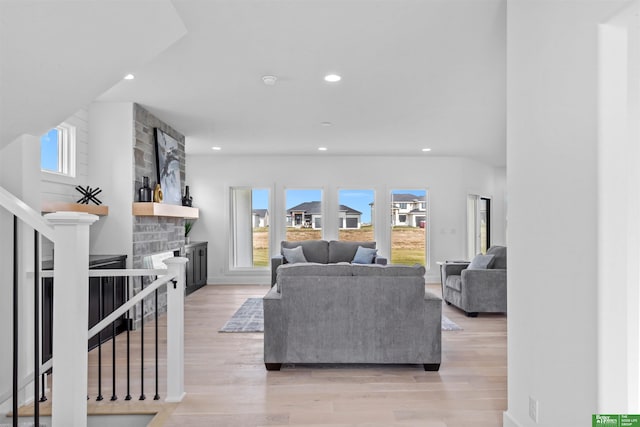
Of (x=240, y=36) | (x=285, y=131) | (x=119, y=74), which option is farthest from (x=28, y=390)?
(x=285, y=131)

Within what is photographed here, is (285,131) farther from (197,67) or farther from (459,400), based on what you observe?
(459,400)

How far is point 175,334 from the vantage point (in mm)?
2867

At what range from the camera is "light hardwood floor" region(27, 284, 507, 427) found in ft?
8.73

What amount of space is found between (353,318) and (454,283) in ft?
9.62

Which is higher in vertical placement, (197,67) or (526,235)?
(197,67)

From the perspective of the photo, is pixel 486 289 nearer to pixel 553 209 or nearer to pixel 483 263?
pixel 483 263

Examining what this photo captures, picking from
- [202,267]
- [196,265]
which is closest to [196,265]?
[196,265]

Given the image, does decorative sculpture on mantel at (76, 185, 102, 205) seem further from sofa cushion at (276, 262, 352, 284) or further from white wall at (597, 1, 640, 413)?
white wall at (597, 1, 640, 413)

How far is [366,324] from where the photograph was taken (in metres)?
3.46

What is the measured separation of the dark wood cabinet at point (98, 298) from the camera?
343 cm

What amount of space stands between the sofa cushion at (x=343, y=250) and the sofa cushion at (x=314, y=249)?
0.09 m

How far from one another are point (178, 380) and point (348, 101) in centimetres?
330

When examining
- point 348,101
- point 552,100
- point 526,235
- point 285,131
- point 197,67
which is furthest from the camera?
point 285,131

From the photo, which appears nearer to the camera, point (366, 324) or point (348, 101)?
point (366, 324)
